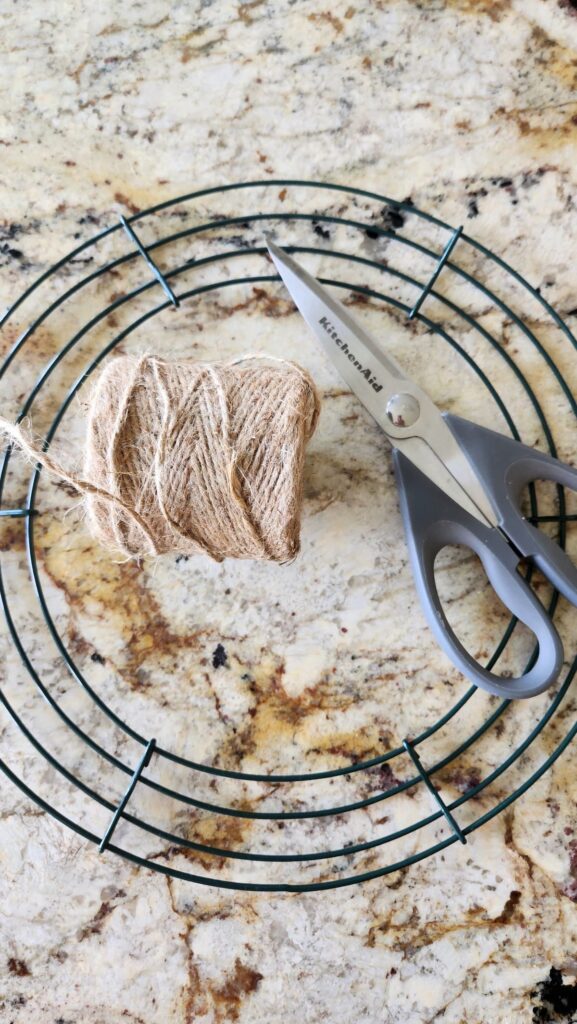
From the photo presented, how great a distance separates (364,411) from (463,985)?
67cm

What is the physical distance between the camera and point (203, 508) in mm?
804

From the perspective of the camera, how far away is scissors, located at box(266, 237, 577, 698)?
2.81 ft

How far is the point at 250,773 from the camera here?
0.94 m

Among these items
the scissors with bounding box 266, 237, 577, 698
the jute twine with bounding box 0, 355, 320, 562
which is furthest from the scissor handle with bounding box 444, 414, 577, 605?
the jute twine with bounding box 0, 355, 320, 562

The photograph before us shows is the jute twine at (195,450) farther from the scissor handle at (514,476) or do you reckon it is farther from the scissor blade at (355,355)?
the scissor handle at (514,476)

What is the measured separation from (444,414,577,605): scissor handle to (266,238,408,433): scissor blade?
8 cm

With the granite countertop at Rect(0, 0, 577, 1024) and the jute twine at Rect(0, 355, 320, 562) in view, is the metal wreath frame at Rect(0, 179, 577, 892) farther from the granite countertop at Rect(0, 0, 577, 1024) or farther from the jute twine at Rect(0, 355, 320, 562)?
the jute twine at Rect(0, 355, 320, 562)

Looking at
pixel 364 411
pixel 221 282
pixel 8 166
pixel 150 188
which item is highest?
pixel 8 166

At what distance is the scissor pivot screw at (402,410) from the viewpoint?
0.86 m

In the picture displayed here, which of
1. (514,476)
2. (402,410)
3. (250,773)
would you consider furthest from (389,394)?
(250,773)

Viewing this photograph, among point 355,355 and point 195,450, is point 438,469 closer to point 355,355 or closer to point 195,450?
point 355,355

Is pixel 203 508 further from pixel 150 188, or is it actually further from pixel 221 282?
pixel 150 188

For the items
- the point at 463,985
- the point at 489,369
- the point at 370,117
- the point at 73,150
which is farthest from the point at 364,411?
the point at 463,985

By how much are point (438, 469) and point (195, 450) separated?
27 centimetres
